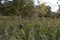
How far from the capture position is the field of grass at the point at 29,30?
4.70 meters

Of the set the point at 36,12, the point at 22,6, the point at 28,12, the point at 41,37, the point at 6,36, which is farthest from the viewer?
the point at 22,6

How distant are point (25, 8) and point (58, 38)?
2.72 meters

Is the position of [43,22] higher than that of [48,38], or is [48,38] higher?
[43,22]

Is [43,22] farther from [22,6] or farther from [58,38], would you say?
[22,6]

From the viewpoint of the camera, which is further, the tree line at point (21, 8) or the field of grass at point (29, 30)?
the tree line at point (21, 8)

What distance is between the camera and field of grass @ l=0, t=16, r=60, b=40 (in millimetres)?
4704

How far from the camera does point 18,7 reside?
8125 millimetres

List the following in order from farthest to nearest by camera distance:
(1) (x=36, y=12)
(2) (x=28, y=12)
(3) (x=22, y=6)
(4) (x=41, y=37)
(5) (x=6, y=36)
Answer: (3) (x=22, y=6)
(2) (x=28, y=12)
(1) (x=36, y=12)
(4) (x=41, y=37)
(5) (x=6, y=36)

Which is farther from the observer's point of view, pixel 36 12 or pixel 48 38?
pixel 36 12

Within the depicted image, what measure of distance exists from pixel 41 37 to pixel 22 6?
3.17 m

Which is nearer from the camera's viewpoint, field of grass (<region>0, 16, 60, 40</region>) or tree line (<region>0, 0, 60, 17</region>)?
field of grass (<region>0, 16, 60, 40</region>)

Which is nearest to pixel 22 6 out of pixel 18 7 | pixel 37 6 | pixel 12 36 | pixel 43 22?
pixel 18 7

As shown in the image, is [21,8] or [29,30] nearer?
[29,30]

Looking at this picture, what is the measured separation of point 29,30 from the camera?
4898 millimetres
